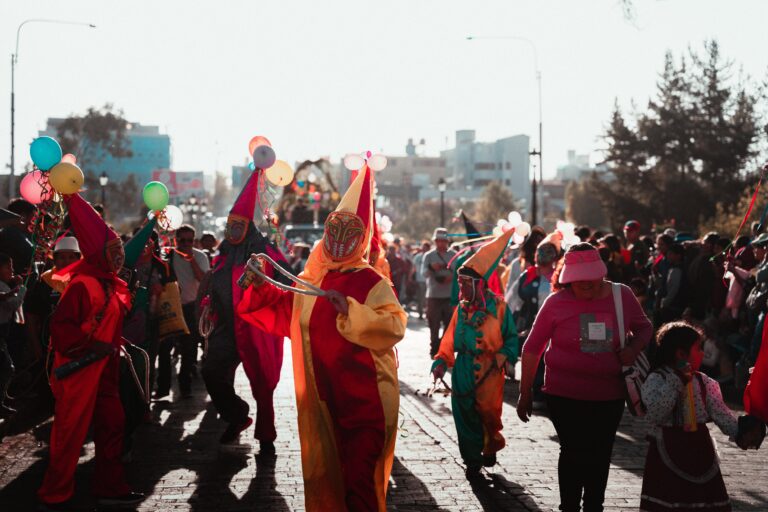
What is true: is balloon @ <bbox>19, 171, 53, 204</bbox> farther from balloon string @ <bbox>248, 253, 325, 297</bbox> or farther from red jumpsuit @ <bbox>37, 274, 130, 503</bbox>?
balloon string @ <bbox>248, 253, 325, 297</bbox>

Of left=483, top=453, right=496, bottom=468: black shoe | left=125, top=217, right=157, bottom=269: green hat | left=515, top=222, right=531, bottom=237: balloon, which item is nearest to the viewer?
left=483, top=453, right=496, bottom=468: black shoe

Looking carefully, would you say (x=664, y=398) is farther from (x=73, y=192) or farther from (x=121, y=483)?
(x=73, y=192)

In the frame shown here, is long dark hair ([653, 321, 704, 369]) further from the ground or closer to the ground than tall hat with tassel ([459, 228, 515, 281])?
closer to the ground

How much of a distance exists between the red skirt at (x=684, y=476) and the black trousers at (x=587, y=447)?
52cm

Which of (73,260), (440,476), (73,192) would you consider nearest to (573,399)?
(440,476)

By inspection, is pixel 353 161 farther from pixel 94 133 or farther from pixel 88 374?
pixel 94 133

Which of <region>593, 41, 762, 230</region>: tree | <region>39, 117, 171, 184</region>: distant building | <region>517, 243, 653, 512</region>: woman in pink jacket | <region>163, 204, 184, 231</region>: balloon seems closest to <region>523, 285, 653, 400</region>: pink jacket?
<region>517, 243, 653, 512</region>: woman in pink jacket

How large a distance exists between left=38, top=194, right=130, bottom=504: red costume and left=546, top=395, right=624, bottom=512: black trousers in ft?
9.15

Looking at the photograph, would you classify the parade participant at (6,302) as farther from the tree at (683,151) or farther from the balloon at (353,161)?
the tree at (683,151)

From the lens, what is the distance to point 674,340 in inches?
227

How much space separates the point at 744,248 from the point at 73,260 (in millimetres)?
8103

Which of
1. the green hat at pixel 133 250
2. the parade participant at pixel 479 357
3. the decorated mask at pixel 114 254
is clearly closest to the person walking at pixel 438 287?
the parade participant at pixel 479 357

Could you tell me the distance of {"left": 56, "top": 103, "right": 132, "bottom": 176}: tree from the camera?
68750 mm

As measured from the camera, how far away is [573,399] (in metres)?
6.18
